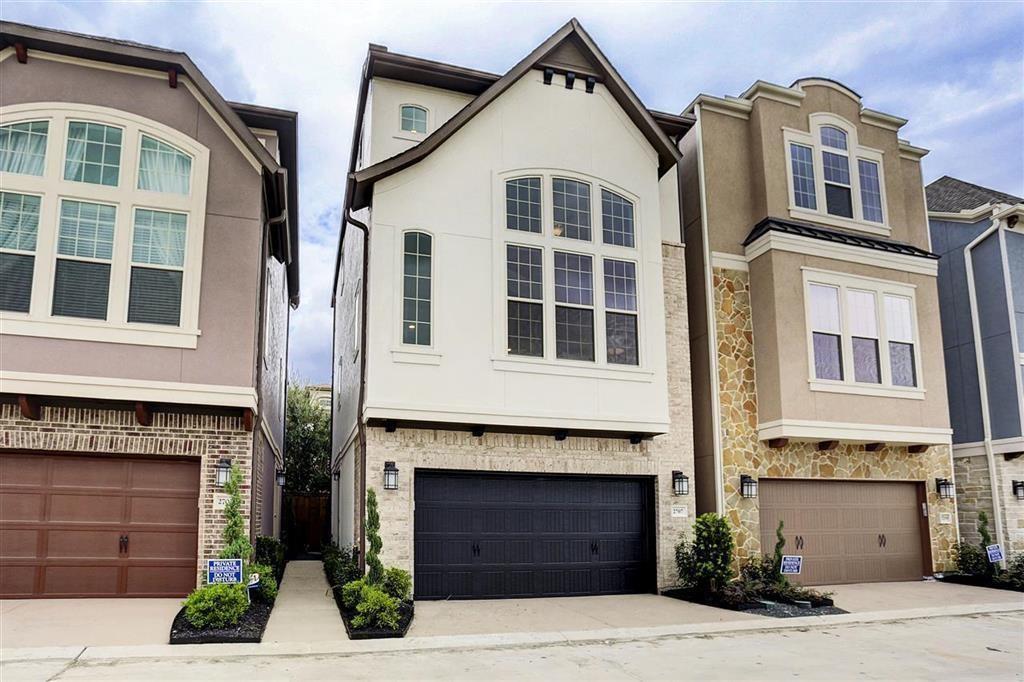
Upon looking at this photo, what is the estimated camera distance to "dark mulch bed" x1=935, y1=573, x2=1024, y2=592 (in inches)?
612

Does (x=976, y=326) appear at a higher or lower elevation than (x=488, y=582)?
higher

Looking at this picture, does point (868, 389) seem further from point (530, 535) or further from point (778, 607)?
point (530, 535)

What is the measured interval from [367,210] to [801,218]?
8537mm

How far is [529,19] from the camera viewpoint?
15453 millimetres

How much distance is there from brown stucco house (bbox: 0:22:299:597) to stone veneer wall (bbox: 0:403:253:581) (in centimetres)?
2

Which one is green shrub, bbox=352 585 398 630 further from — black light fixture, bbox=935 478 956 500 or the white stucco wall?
black light fixture, bbox=935 478 956 500

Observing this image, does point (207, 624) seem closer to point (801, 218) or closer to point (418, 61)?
point (418, 61)

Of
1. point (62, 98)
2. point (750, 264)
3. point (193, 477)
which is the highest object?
point (62, 98)

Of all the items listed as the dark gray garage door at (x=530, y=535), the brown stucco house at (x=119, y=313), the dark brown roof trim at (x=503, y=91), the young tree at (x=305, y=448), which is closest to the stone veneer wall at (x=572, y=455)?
the dark gray garage door at (x=530, y=535)

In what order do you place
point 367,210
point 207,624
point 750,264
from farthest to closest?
point 750,264 < point 367,210 < point 207,624

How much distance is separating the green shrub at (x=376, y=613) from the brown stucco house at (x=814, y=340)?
7089mm

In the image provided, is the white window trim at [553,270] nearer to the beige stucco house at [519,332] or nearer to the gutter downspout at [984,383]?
the beige stucco house at [519,332]

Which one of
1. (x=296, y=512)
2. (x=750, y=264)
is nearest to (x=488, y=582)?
(x=750, y=264)

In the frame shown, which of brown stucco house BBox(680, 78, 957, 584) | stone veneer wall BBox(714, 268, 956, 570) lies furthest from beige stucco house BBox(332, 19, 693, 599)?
brown stucco house BBox(680, 78, 957, 584)
